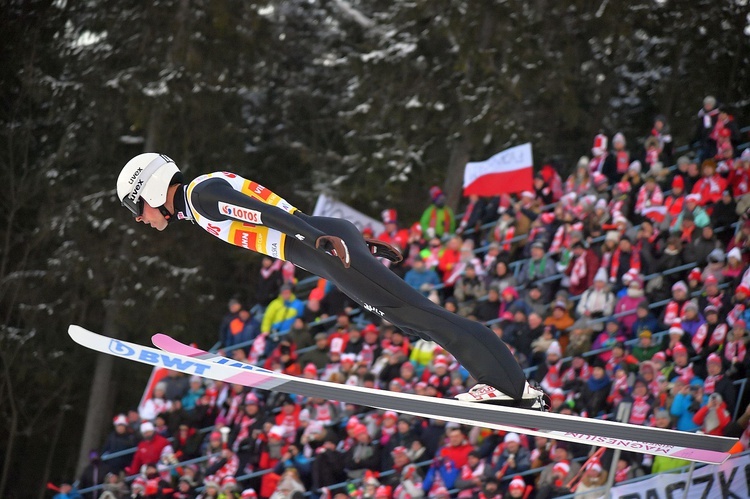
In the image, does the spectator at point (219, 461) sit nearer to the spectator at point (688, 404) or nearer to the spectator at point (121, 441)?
the spectator at point (121, 441)

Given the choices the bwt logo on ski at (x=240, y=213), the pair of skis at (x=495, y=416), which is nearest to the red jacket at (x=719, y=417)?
the pair of skis at (x=495, y=416)

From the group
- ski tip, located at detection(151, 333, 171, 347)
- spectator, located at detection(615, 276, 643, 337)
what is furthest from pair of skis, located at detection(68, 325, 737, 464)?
spectator, located at detection(615, 276, 643, 337)

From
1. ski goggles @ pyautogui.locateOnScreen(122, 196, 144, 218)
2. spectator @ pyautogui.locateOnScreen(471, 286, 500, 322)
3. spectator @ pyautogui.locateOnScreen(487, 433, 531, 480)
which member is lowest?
spectator @ pyautogui.locateOnScreen(487, 433, 531, 480)

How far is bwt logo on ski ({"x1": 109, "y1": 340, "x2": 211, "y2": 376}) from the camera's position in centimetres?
597

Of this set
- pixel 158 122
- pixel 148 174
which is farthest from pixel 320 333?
pixel 158 122

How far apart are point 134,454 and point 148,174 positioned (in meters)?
5.66

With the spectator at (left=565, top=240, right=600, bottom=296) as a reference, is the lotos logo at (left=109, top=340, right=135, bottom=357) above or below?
below

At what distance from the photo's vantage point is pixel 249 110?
17.7m

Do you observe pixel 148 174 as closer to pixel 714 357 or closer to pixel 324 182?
pixel 714 357

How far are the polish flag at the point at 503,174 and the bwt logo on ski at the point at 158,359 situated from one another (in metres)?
6.39

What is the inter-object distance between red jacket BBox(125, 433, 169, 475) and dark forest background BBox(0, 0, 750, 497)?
5681 millimetres

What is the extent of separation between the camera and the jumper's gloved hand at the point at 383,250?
5.50m

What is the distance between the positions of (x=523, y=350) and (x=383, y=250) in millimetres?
3974

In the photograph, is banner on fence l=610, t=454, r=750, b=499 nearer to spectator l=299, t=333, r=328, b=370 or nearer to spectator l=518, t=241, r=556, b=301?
spectator l=518, t=241, r=556, b=301
